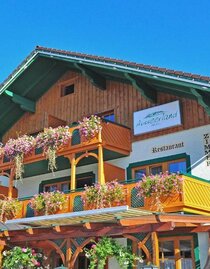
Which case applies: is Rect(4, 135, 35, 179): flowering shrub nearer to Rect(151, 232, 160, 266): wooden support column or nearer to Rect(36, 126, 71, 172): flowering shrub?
Rect(36, 126, 71, 172): flowering shrub

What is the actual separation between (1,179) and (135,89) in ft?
27.2

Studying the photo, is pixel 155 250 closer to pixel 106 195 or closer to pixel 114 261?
pixel 106 195

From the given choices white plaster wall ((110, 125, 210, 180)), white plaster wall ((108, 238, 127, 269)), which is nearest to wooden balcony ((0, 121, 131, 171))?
white plaster wall ((110, 125, 210, 180))

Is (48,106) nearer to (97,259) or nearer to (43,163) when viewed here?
(43,163)

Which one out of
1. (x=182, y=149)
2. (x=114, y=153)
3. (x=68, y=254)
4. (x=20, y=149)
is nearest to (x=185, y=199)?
(x=182, y=149)

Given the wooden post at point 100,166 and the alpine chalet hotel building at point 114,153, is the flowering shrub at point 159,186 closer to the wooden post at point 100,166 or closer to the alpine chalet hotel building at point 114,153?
the alpine chalet hotel building at point 114,153

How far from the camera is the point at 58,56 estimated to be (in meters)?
19.4

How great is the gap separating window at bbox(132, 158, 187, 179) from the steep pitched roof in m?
2.09

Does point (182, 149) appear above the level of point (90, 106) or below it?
below

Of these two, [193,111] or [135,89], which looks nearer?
[193,111]

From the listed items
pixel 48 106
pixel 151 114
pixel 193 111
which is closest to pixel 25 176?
pixel 48 106

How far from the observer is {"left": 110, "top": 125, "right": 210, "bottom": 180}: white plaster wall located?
15.3 metres

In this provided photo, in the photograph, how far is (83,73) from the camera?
19141 mm

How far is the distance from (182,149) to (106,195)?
322cm
